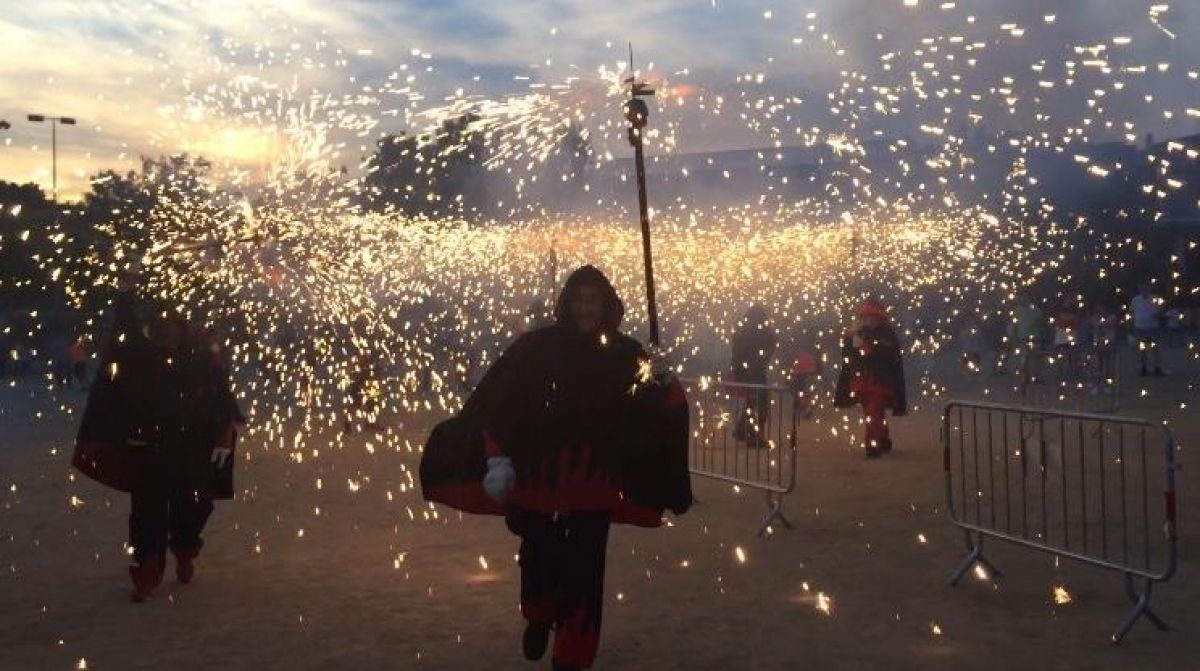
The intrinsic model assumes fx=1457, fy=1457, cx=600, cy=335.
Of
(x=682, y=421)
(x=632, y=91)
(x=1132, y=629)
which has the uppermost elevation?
(x=632, y=91)

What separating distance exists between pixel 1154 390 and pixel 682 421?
2006 centimetres

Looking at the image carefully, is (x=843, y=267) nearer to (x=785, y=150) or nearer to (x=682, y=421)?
(x=785, y=150)

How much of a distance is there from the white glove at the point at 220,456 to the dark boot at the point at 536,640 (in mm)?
3302

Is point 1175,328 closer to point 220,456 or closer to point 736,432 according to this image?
point 736,432

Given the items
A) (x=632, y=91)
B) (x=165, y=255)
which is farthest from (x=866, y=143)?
(x=165, y=255)

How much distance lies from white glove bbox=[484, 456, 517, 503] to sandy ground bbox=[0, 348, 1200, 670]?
834mm

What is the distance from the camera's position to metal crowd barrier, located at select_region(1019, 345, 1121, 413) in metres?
18.8

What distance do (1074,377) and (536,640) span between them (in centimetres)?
1393

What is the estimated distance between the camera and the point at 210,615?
7.97 metres

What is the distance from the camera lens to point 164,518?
8812 mm

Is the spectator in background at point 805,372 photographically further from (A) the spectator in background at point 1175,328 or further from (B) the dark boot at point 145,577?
(A) the spectator in background at point 1175,328

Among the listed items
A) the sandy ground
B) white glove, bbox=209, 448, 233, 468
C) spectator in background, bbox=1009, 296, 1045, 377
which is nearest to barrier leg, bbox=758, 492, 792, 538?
the sandy ground

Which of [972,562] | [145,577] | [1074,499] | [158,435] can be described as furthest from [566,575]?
[1074,499]

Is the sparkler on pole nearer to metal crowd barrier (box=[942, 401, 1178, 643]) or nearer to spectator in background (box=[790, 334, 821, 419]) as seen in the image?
metal crowd barrier (box=[942, 401, 1178, 643])
